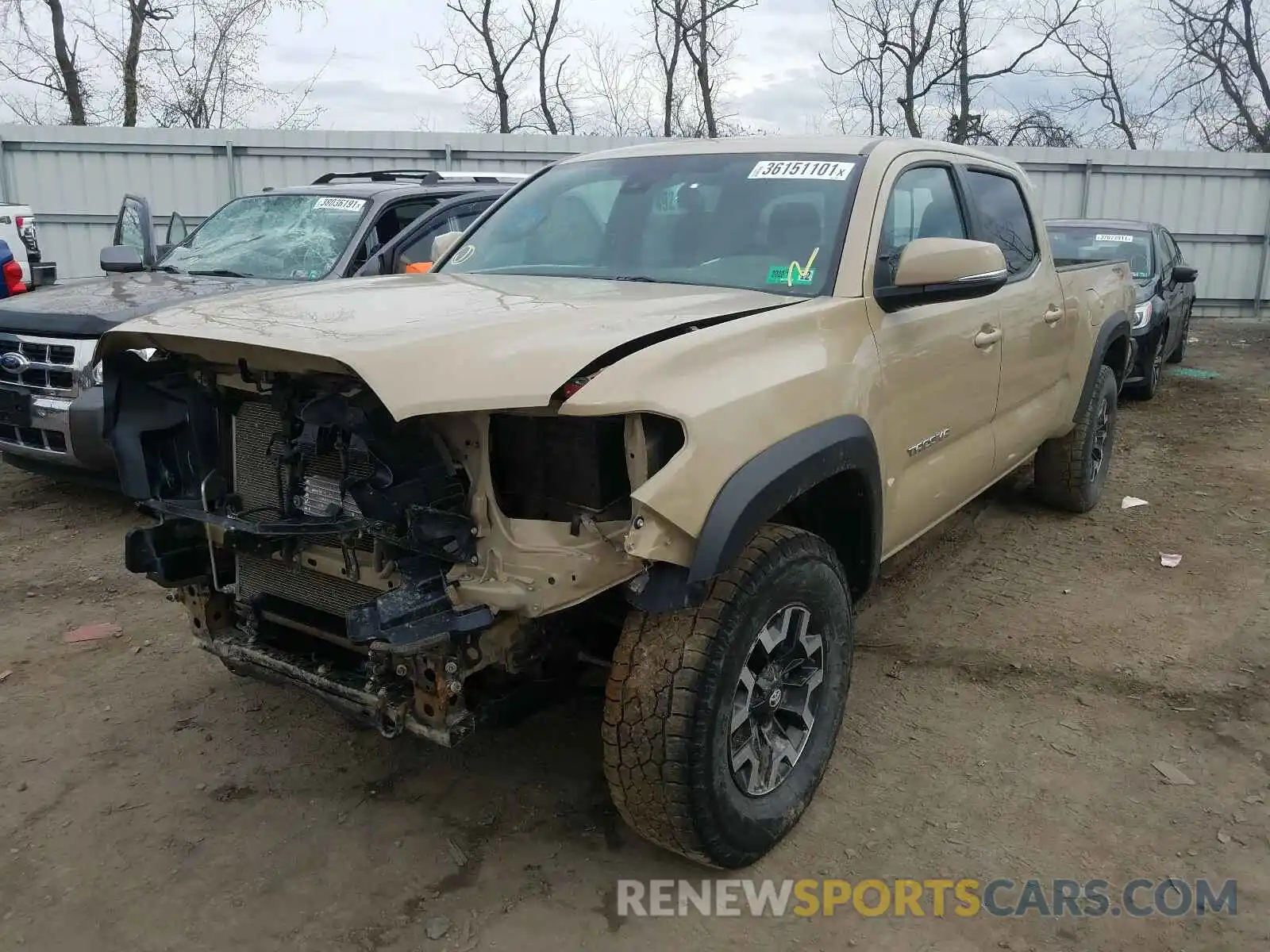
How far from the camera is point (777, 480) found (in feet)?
8.38

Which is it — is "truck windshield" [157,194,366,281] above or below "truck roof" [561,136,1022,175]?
below

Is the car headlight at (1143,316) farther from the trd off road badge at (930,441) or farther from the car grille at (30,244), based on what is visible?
the car grille at (30,244)

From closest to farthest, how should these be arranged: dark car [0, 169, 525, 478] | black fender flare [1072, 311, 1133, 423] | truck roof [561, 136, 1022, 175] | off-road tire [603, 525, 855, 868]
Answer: off-road tire [603, 525, 855, 868] → truck roof [561, 136, 1022, 175] → black fender flare [1072, 311, 1133, 423] → dark car [0, 169, 525, 478]

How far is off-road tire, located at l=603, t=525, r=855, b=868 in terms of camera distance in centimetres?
251

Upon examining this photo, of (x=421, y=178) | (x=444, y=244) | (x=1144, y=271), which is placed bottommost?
(x=1144, y=271)

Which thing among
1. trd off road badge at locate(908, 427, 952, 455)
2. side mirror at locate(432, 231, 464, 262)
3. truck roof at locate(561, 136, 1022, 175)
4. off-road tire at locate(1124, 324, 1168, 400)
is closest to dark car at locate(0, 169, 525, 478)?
side mirror at locate(432, 231, 464, 262)

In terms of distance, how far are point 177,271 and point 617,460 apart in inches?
213

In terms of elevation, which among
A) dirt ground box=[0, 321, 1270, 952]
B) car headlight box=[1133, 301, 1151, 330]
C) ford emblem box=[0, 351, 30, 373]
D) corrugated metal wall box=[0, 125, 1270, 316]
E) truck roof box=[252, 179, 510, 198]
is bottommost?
dirt ground box=[0, 321, 1270, 952]

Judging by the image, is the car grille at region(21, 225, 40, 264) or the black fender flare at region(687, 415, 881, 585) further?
the car grille at region(21, 225, 40, 264)

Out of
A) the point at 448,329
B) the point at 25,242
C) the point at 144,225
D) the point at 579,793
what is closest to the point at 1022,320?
the point at 579,793

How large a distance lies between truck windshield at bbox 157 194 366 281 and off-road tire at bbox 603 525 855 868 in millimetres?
4563

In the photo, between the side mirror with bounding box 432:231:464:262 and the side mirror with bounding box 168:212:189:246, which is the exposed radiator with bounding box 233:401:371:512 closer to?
the side mirror with bounding box 432:231:464:262

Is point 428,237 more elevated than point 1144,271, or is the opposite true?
point 428,237

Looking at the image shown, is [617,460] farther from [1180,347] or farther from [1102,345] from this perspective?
[1180,347]
